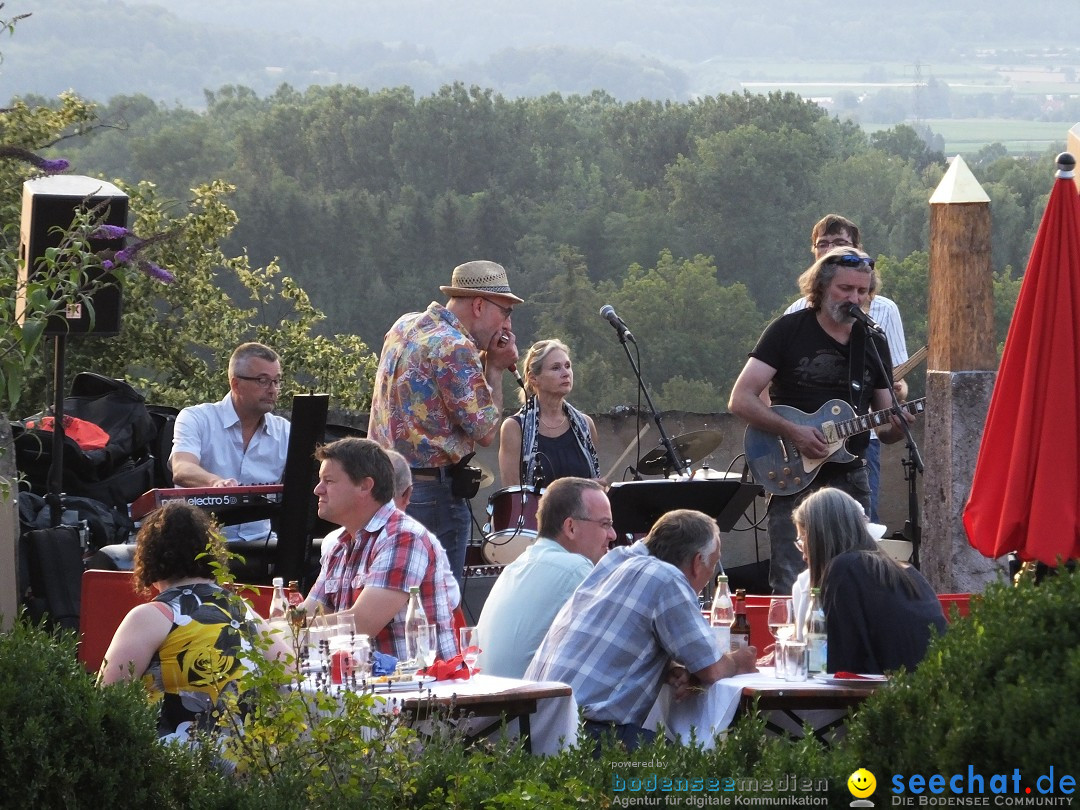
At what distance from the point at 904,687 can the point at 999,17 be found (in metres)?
131

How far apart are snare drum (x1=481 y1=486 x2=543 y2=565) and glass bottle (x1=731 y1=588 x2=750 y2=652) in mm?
1691

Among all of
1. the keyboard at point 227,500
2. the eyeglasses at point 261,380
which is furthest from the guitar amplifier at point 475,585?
the eyeglasses at point 261,380

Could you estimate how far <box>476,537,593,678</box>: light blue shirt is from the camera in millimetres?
4703

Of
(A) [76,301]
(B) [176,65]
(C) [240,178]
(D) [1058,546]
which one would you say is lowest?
(D) [1058,546]

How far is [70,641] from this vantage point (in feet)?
10.8

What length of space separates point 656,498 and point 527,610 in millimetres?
1766

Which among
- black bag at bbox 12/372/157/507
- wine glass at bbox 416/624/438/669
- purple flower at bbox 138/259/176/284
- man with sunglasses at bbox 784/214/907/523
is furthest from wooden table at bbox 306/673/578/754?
black bag at bbox 12/372/157/507

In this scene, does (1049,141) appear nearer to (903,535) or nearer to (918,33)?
(918,33)

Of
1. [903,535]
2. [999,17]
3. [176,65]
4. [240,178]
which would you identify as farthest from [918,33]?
[903,535]

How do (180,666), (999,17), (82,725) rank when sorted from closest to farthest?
(82,725) → (180,666) → (999,17)

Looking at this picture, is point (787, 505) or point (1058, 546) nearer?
point (1058, 546)

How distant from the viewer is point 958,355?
6262 millimetres

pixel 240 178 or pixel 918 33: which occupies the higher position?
pixel 918 33

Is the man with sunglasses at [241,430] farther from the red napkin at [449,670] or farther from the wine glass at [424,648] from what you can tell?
the red napkin at [449,670]
